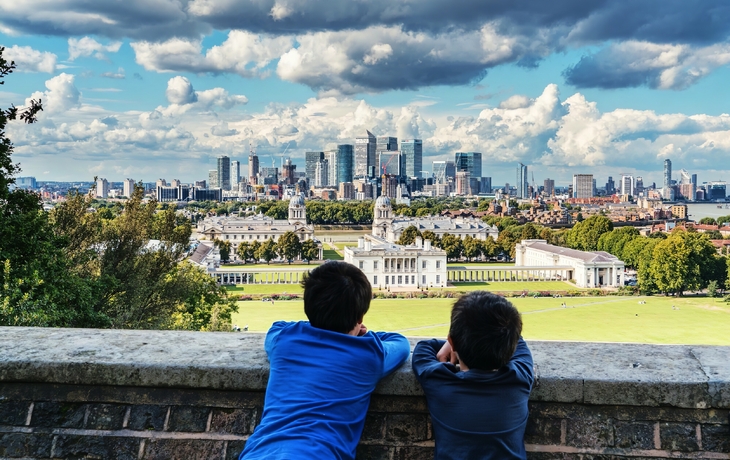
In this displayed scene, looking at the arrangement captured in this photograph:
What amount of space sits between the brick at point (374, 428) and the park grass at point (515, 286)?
173 ft

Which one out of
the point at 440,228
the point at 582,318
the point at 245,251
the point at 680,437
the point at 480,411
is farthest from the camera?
the point at 440,228

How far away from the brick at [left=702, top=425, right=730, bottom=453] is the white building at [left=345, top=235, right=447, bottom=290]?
6075 centimetres

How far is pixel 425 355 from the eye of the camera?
10.0ft

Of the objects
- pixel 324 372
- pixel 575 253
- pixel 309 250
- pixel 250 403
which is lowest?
pixel 309 250

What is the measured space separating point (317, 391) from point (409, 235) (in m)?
84.3

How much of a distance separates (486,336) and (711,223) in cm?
13293

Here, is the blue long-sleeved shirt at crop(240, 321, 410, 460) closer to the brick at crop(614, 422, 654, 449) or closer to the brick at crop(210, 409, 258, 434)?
the brick at crop(210, 409, 258, 434)

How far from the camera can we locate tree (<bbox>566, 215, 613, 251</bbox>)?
266 feet

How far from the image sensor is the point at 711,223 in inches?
4734

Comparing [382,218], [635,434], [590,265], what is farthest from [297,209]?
[635,434]

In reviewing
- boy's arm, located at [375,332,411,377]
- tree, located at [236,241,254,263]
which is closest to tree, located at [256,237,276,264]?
tree, located at [236,241,254,263]

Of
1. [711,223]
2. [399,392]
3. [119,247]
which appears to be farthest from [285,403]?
[711,223]

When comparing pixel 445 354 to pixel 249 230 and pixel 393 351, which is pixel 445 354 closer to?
pixel 393 351

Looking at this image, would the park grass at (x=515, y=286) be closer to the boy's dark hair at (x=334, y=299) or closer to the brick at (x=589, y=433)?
the brick at (x=589, y=433)
